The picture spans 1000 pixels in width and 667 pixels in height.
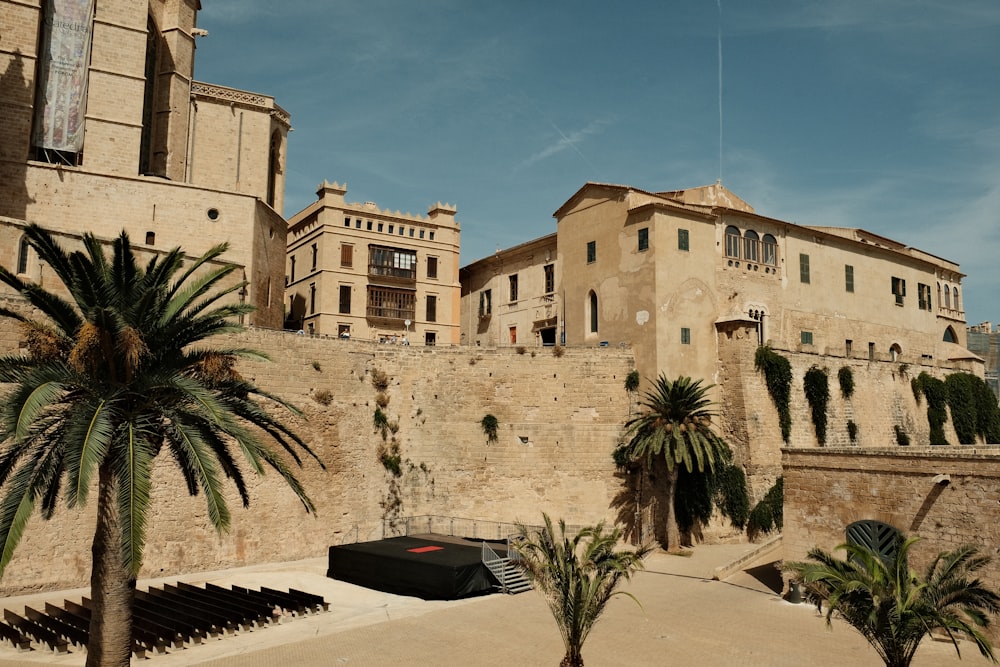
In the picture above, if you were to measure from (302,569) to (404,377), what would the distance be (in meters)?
8.21

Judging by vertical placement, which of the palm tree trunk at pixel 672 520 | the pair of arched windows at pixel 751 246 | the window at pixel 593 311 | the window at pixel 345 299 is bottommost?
the palm tree trunk at pixel 672 520

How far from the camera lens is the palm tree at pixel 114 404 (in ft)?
36.2

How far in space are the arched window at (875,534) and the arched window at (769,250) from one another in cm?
1554

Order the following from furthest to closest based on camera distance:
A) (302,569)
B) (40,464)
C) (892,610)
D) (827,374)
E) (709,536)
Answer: (827,374) → (709,536) → (302,569) → (892,610) → (40,464)

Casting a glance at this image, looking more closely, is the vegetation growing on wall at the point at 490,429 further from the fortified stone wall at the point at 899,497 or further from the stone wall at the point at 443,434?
the fortified stone wall at the point at 899,497

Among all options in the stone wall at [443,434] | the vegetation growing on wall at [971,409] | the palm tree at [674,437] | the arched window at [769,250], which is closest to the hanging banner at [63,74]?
the stone wall at [443,434]

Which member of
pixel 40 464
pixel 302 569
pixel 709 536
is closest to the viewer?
pixel 40 464

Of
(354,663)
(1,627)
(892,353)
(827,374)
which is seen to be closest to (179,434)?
(354,663)

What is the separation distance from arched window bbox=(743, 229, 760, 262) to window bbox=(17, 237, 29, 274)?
27.4 m

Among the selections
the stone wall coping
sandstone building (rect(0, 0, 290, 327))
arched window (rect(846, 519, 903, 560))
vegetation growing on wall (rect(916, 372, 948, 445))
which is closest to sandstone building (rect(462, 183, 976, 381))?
vegetation growing on wall (rect(916, 372, 948, 445))

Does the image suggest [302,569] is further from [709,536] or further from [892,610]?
[892,610]

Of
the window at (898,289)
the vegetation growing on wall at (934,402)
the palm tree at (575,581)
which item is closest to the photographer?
the palm tree at (575,581)

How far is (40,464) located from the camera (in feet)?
37.8

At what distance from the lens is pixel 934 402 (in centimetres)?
Result: 3828
